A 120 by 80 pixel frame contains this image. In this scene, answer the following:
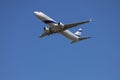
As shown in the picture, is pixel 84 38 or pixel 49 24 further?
pixel 84 38

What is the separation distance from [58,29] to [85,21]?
7508mm

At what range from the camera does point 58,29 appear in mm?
84312

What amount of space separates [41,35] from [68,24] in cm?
1055

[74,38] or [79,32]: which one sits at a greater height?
[79,32]

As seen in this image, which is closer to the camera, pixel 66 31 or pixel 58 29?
pixel 58 29

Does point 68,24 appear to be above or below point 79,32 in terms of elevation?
below

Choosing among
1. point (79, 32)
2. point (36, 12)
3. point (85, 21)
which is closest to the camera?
point (85, 21)

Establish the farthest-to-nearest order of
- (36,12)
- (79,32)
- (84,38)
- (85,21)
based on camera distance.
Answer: (79,32), (84,38), (36,12), (85,21)

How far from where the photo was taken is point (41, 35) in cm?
9138

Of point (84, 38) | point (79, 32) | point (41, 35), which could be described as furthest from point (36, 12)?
point (79, 32)

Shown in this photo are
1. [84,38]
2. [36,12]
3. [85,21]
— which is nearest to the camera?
[85,21]

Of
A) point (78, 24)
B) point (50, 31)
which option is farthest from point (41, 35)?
point (78, 24)

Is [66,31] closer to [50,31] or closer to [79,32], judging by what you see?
[50,31]

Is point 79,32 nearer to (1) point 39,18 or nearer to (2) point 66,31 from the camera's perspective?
(2) point 66,31
